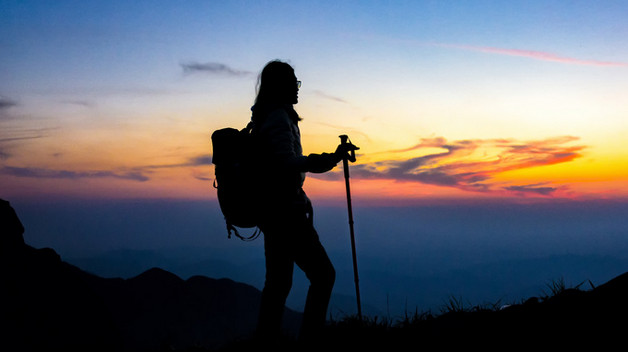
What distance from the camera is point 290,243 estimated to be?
13.0 ft

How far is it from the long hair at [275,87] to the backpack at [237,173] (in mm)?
371

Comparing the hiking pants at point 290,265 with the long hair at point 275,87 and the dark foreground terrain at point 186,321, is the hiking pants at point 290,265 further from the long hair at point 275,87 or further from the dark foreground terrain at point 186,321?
the long hair at point 275,87

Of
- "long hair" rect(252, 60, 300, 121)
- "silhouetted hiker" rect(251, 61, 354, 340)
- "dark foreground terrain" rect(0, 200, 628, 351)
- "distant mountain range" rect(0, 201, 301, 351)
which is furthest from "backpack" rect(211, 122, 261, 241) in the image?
"distant mountain range" rect(0, 201, 301, 351)

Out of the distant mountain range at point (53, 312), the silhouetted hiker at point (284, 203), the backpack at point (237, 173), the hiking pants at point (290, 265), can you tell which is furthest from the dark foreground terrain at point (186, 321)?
the backpack at point (237, 173)

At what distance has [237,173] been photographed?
3.86 metres

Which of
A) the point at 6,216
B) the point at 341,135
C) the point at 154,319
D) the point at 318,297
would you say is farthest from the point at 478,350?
the point at 154,319

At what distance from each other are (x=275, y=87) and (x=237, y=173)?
2.93 feet

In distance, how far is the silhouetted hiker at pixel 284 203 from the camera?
12.7 ft

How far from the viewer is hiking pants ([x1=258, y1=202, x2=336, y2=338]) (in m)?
3.96

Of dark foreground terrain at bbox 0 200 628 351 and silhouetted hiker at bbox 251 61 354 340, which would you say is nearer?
silhouetted hiker at bbox 251 61 354 340

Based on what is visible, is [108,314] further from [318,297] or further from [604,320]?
[604,320]

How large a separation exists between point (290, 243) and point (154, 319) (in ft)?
79.3

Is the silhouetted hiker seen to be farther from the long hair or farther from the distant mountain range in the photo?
the distant mountain range

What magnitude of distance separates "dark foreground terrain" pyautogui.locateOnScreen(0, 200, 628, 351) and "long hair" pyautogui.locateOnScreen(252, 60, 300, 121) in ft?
7.43
